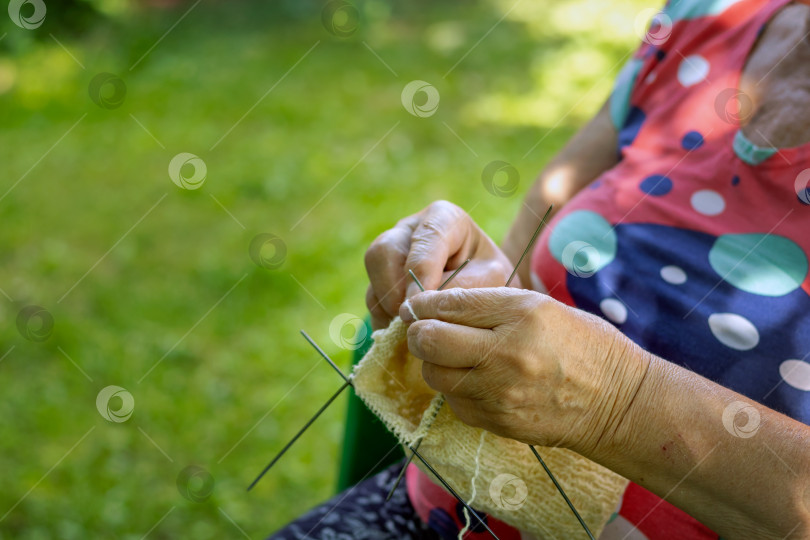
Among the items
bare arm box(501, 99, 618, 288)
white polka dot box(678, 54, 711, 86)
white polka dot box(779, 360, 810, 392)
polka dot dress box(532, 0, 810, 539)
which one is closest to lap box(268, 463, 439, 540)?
polka dot dress box(532, 0, 810, 539)

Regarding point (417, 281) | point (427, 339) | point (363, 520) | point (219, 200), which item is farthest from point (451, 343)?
point (219, 200)

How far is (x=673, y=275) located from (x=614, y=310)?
0.10 meters

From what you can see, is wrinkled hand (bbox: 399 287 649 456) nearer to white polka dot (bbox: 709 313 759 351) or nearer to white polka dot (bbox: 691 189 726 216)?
white polka dot (bbox: 709 313 759 351)

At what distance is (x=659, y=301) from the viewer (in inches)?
38.9

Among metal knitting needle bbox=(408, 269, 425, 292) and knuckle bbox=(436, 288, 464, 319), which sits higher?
metal knitting needle bbox=(408, 269, 425, 292)

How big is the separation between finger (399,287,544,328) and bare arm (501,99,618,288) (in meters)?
0.43

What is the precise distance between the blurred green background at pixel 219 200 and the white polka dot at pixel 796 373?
0.85 metres

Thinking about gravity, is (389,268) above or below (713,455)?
above

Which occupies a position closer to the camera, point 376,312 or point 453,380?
point 453,380

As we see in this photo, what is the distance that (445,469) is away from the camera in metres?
0.92

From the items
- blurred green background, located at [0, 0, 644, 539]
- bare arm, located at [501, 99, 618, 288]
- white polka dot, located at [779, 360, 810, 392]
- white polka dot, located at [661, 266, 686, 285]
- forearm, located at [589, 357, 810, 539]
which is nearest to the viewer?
forearm, located at [589, 357, 810, 539]

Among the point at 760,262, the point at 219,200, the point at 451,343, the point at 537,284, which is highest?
the point at 219,200

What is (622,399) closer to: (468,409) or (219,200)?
(468,409)

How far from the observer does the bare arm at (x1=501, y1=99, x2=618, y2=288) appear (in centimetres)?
123
